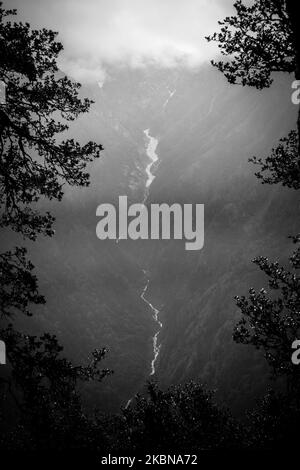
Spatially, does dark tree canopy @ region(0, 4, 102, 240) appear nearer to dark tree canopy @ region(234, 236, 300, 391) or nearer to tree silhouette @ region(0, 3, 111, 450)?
tree silhouette @ region(0, 3, 111, 450)

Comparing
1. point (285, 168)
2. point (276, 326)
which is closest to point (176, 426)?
point (276, 326)

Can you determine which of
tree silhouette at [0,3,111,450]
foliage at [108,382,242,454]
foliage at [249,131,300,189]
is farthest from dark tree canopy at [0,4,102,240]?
foliage at [108,382,242,454]

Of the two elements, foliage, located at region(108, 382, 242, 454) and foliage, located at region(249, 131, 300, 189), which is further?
foliage, located at region(108, 382, 242, 454)

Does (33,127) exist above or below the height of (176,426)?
above

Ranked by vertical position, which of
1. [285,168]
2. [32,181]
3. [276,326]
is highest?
[285,168]

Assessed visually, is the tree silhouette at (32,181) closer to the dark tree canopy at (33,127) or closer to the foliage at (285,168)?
the dark tree canopy at (33,127)

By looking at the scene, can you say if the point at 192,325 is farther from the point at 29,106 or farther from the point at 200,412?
the point at 29,106

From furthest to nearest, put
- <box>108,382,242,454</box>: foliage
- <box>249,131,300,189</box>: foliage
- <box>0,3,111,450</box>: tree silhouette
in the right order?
<box>108,382,242,454</box>: foliage → <box>249,131,300,189</box>: foliage → <box>0,3,111,450</box>: tree silhouette

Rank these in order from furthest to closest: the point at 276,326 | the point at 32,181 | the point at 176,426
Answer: the point at 176,426
the point at 276,326
the point at 32,181

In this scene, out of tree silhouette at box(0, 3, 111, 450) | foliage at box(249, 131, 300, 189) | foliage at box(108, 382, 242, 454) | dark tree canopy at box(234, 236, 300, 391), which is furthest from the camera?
foliage at box(108, 382, 242, 454)

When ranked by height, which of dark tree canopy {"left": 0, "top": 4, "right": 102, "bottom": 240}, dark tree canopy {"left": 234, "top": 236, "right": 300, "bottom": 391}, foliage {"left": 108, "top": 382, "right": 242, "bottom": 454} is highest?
dark tree canopy {"left": 0, "top": 4, "right": 102, "bottom": 240}

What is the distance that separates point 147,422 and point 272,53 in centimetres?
3496

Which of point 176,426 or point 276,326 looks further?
point 176,426

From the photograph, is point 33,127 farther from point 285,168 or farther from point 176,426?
point 176,426
